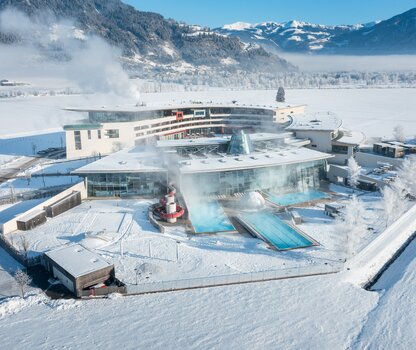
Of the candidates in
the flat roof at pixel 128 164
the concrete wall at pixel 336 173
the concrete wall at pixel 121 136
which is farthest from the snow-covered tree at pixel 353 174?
the concrete wall at pixel 121 136

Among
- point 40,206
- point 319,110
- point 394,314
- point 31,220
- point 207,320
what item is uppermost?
point 319,110

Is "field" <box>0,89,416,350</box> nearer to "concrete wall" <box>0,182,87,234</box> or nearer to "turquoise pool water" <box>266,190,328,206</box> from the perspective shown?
"concrete wall" <box>0,182,87,234</box>

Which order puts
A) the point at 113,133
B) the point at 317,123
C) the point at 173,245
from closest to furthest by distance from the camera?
the point at 173,245, the point at 317,123, the point at 113,133

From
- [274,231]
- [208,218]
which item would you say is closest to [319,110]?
[208,218]

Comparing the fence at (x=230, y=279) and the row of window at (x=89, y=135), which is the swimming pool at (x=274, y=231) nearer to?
the fence at (x=230, y=279)

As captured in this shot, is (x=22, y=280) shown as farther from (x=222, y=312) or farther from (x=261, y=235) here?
(x=261, y=235)
